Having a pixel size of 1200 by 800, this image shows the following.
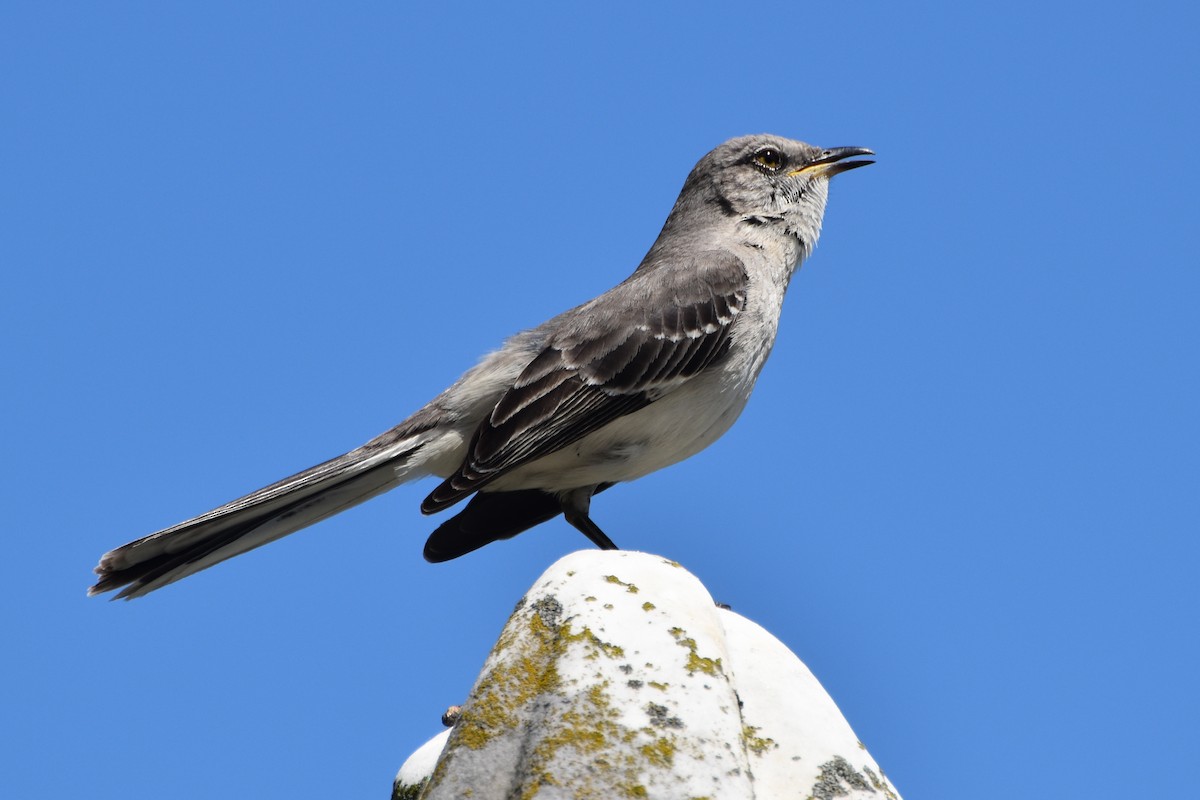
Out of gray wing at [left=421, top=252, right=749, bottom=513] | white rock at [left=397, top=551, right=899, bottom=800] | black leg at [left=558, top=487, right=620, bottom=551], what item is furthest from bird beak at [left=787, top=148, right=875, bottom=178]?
white rock at [left=397, top=551, right=899, bottom=800]

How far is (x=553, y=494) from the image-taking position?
6.49 metres

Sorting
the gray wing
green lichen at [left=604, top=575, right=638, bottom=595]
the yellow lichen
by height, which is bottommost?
the yellow lichen

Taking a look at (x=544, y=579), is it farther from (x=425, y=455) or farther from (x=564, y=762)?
(x=425, y=455)

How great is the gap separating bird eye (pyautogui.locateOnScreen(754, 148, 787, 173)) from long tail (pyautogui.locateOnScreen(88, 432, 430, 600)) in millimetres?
2591

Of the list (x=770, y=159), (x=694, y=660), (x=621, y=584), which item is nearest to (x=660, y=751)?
(x=694, y=660)

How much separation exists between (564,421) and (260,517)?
143 cm

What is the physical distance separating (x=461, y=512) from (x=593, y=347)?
108 centimetres

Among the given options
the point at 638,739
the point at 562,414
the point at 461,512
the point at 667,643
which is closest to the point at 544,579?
the point at 667,643

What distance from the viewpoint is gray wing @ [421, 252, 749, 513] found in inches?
229

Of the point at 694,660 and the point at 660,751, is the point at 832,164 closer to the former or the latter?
the point at 694,660

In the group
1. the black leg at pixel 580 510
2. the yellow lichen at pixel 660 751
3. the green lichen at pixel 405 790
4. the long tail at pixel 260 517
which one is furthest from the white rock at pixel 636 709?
the black leg at pixel 580 510

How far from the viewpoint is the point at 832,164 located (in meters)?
7.25

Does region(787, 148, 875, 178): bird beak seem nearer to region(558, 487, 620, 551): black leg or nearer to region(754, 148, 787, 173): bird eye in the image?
region(754, 148, 787, 173): bird eye

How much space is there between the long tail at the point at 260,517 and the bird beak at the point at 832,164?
2746 mm
